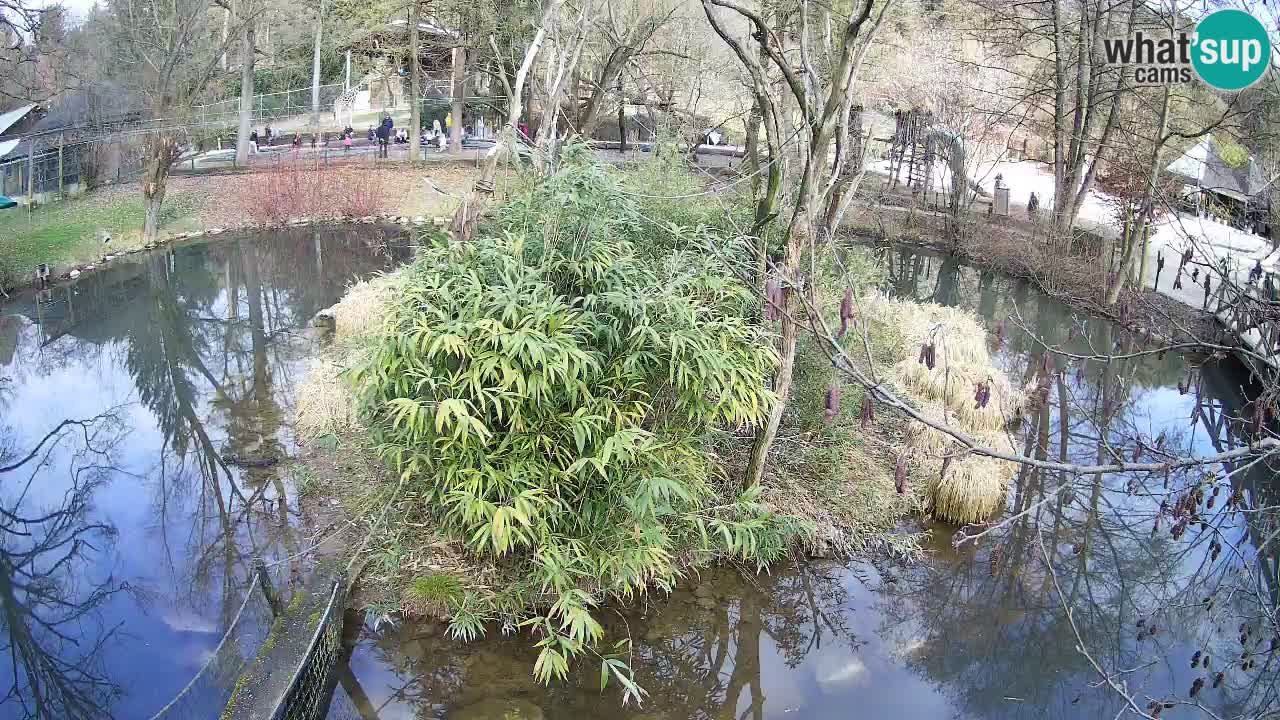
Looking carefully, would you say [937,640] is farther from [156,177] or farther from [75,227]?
[75,227]

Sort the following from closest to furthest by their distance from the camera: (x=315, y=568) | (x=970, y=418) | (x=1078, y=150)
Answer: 1. (x=315, y=568)
2. (x=970, y=418)
3. (x=1078, y=150)

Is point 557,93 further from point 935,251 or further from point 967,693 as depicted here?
point 935,251

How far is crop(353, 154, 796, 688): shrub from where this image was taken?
5473 millimetres

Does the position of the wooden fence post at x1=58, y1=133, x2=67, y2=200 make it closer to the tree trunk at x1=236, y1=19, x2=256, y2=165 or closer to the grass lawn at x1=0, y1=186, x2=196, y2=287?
the grass lawn at x1=0, y1=186, x2=196, y2=287

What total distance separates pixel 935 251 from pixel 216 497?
44.8ft

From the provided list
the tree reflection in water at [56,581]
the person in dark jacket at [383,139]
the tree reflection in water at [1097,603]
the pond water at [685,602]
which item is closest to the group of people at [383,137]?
the person in dark jacket at [383,139]

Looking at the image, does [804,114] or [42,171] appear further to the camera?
[42,171]

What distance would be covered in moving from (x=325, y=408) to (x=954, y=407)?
5.56 metres

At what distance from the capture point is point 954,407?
28.8ft

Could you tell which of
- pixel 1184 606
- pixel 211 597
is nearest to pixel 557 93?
pixel 211 597

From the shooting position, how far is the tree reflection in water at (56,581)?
5703mm

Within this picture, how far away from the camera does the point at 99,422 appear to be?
935 cm

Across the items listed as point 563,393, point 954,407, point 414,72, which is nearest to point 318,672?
point 563,393
